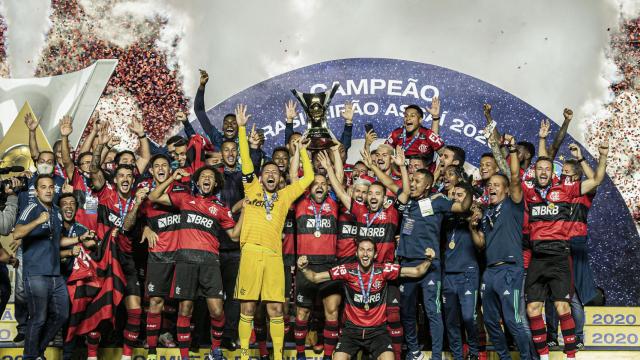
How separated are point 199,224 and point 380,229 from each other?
1.55m

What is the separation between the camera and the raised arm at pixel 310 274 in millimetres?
7794

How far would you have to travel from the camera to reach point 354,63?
36.9 feet

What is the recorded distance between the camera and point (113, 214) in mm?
8531

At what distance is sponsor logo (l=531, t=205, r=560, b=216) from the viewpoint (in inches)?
323

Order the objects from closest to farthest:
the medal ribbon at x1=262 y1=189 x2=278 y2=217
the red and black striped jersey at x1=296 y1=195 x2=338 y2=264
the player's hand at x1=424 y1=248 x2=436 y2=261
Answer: the player's hand at x1=424 y1=248 x2=436 y2=261 → the medal ribbon at x1=262 y1=189 x2=278 y2=217 → the red and black striped jersey at x1=296 y1=195 x2=338 y2=264

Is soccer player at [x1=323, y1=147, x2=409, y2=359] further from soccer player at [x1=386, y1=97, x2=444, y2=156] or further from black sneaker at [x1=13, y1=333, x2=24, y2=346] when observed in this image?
black sneaker at [x1=13, y1=333, x2=24, y2=346]

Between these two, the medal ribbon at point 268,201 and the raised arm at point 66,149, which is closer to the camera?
the medal ribbon at point 268,201

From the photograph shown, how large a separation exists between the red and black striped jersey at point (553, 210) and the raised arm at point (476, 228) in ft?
1.39

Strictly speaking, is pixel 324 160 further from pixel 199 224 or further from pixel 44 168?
pixel 44 168

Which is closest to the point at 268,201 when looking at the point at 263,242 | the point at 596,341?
the point at 263,242

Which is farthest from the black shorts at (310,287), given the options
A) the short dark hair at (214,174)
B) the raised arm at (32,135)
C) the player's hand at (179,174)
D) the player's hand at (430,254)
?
the raised arm at (32,135)

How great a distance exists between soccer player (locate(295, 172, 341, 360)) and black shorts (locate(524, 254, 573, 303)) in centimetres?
162

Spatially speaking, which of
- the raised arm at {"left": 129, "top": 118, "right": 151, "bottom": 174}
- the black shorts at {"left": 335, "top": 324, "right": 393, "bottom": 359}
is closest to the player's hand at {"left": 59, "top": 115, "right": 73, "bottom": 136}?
the raised arm at {"left": 129, "top": 118, "right": 151, "bottom": 174}

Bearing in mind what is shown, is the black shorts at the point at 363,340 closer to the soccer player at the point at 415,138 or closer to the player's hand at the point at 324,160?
the player's hand at the point at 324,160
